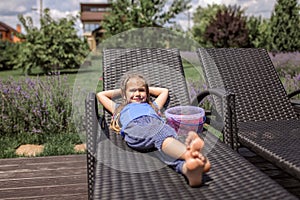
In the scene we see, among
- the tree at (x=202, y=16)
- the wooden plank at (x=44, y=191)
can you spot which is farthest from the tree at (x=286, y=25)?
the tree at (x=202, y=16)

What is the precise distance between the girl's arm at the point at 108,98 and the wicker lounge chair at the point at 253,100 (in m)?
0.67

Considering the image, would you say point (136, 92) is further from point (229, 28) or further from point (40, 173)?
point (229, 28)

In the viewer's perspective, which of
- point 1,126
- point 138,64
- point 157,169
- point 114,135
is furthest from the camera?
point 1,126

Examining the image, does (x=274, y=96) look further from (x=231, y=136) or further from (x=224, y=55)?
(x=231, y=136)

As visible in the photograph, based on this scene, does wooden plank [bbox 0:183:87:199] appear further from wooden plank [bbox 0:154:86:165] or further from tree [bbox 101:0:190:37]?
tree [bbox 101:0:190:37]

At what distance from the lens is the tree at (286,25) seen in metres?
14.5

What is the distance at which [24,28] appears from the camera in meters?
14.1

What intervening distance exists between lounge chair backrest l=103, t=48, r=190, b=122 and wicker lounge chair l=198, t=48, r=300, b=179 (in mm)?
229

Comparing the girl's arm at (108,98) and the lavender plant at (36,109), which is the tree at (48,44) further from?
the girl's arm at (108,98)

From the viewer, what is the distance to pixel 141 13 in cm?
1402

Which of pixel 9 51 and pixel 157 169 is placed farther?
pixel 9 51

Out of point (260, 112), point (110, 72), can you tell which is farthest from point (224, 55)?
point (110, 72)

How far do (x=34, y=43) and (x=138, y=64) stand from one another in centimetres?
1214

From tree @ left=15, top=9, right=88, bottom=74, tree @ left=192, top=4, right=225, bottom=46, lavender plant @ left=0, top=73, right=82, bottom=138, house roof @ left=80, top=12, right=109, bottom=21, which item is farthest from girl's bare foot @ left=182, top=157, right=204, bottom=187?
house roof @ left=80, top=12, right=109, bottom=21
